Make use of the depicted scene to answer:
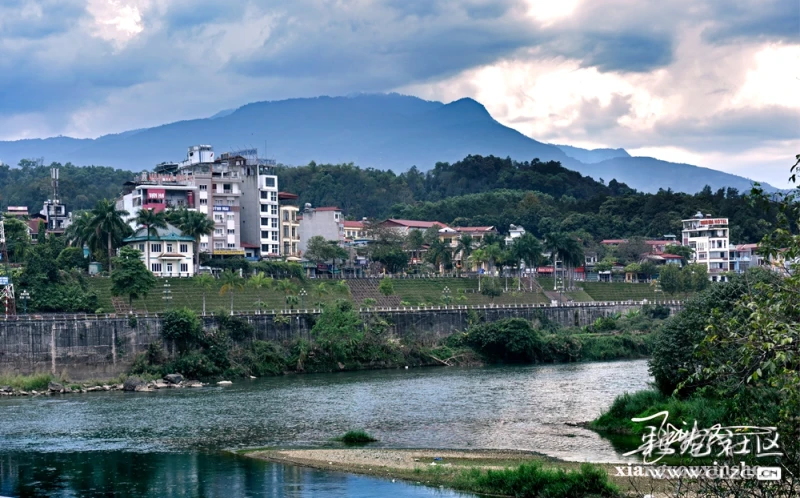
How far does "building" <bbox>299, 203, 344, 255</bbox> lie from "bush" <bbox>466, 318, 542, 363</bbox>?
53.3m

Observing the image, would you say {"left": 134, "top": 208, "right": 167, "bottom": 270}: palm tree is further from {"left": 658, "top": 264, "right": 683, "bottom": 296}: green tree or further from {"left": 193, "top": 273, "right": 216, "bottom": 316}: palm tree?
{"left": 658, "top": 264, "right": 683, "bottom": 296}: green tree

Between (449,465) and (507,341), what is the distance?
52.0 m

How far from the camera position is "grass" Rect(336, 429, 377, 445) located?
42406 millimetres

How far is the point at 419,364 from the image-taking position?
86.2 m

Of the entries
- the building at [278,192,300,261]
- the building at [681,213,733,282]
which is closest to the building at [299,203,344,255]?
the building at [278,192,300,261]

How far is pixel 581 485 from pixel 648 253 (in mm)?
123630

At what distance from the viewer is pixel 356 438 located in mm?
42562

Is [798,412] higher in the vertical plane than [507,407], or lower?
higher

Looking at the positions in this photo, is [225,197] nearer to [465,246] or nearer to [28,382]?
[465,246]

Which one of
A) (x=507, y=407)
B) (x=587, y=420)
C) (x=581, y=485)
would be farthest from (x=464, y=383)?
(x=581, y=485)

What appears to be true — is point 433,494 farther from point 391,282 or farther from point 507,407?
point 391,282

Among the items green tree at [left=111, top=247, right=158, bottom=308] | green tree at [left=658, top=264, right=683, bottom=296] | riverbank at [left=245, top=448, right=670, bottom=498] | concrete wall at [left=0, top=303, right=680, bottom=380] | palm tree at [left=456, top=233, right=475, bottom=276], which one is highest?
palm tree at [left=456, top=233, right=475, bottom=276]

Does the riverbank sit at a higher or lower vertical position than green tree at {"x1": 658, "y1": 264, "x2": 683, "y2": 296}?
lower

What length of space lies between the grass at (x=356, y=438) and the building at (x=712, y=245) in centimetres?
10958
